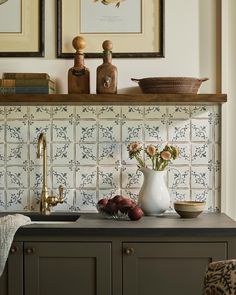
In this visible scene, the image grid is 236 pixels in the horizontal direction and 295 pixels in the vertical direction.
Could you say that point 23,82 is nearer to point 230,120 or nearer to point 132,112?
point 132,112

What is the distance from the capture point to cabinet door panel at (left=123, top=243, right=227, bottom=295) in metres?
2.48

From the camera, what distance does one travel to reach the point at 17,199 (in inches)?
120

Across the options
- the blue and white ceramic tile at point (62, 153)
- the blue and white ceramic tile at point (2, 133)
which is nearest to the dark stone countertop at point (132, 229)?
the blue and white ceramic tile at point (62, 153)

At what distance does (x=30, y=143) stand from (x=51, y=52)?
50cm

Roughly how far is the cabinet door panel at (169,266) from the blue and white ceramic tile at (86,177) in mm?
636

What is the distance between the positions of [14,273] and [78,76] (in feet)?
3.42

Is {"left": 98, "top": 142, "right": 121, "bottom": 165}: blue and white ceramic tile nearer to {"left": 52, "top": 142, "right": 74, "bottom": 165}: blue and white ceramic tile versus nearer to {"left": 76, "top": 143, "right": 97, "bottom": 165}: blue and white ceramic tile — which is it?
{"left": 76, "top": 143, "right": 97, "bottom": 165}: blue and white ceramic tile

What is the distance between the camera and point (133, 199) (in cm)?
304

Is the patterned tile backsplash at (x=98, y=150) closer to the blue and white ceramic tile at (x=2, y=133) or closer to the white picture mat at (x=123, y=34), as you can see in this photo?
the blue and white ceramic tile at (x=2, y=133)

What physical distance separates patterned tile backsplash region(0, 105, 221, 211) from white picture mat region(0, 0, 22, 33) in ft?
1.39

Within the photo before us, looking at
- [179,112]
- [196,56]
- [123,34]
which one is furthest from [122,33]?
[179,112]

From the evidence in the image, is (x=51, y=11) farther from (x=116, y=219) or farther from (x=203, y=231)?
(x=203, y=231)

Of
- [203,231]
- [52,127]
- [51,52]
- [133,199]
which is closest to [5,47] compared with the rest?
[51,52]

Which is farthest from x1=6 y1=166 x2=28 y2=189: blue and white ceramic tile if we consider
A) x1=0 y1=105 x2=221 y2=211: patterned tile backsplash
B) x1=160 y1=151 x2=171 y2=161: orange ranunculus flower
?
x1=160 y1=151 x2=171 y2=161: orange ranunculus flower
